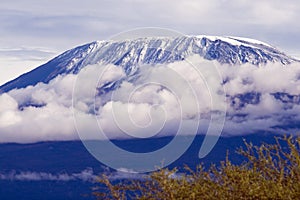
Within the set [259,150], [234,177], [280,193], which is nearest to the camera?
[280,193]

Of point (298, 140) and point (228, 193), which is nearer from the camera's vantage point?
point (228, 193)

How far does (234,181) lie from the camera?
20578mm

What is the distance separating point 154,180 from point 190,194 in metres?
1.67

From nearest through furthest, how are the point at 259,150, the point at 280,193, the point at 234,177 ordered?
the point at 280,193, the point at 234,177, the point at 259,150

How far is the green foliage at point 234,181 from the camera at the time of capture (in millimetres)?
19984

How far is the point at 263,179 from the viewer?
69.2 feet

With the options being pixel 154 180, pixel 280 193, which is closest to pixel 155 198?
pixel 154 180

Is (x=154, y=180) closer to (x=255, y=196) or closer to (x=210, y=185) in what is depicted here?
(x=210, y=185)

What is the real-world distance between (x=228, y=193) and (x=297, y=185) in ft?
6.03

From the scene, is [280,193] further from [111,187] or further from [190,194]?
[111,187]

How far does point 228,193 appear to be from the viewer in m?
20.5

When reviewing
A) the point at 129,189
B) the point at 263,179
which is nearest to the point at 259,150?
the point at 263,179

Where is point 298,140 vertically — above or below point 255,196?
above

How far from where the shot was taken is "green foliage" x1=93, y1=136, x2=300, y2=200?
787 inches
